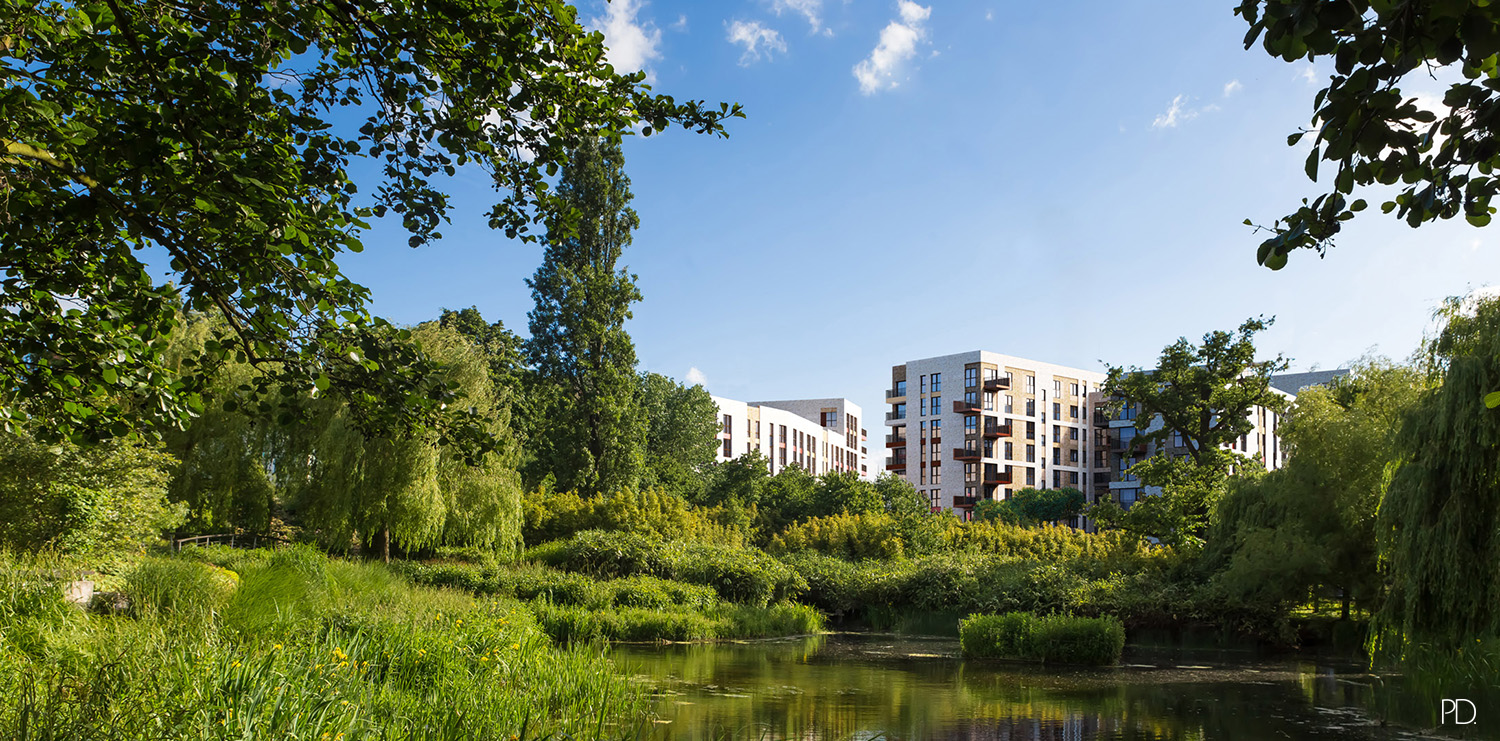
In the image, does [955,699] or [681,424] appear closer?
[955,699]

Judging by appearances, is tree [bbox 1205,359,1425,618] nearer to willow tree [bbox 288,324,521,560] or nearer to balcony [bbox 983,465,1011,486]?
willow tree [bbox 288,324,521,560]

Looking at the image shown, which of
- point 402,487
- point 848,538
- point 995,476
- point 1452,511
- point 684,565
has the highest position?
point 995,476

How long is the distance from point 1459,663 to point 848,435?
10336 cm

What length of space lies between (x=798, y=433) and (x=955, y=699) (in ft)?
274

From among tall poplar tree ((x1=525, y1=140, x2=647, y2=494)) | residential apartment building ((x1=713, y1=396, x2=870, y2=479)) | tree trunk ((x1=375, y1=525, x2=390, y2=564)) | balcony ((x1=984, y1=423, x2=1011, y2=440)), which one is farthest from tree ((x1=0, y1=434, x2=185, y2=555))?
balcony ((x1=984, y1=423, x2=1011, y2=440))

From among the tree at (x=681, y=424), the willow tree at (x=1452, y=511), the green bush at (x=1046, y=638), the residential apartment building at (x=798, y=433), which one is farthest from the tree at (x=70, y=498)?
the residential apartment building at (x=798, y=433)

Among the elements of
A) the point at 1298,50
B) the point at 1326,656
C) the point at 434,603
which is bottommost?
the point at 1326,656

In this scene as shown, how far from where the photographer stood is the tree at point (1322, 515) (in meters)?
21.1

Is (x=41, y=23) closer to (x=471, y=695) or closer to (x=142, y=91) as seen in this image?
(x=142, y=91)

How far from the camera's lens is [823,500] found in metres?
48.6

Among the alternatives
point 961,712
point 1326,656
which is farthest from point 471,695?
point 1326,656

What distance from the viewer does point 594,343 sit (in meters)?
36.7

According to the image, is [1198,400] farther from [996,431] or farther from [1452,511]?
[996,431]
